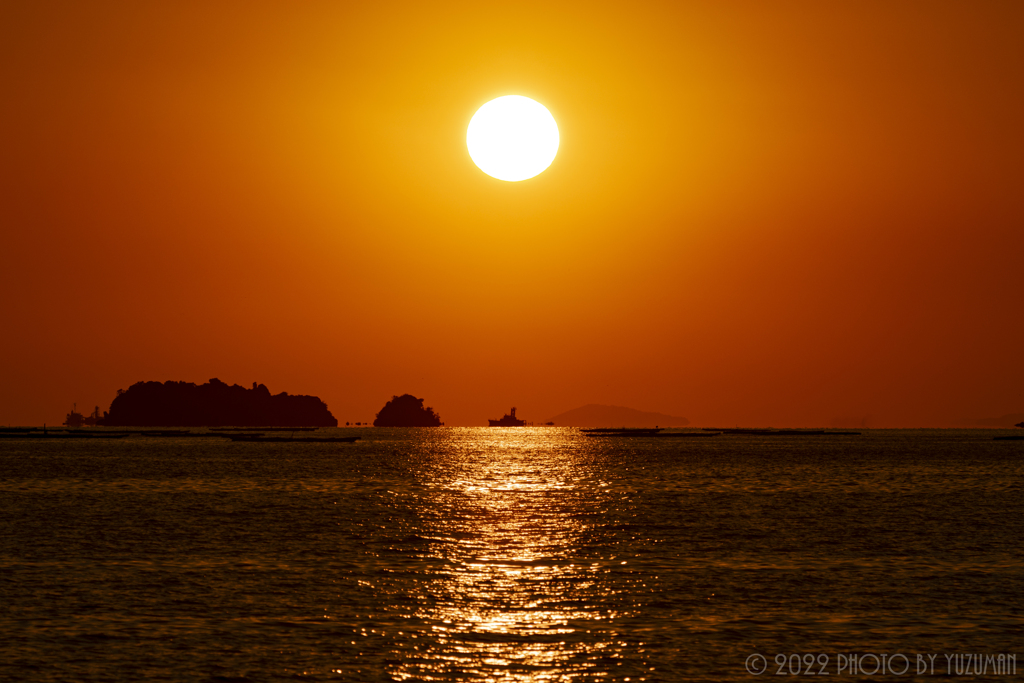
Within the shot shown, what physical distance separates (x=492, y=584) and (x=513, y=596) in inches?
132

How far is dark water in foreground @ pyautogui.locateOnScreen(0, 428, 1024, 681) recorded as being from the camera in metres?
30.8

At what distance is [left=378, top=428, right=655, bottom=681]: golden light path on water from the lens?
29.9 meters

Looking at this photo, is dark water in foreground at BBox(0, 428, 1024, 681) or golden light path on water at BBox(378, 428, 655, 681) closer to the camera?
golden light path on water at BBox(378, 428, 655, 681)

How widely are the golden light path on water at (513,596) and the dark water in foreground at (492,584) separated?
5.9 inches

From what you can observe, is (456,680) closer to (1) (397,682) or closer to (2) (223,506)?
(1) (397,682)

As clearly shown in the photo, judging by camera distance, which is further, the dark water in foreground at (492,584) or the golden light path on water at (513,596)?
the dark water in foreground at (492,584)

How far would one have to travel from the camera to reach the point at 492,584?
43500mm

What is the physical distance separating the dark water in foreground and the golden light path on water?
15 centimetres

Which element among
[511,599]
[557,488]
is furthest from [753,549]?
[557,488]

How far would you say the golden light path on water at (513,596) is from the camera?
2988cm

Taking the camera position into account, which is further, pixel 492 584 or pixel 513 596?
pixel 492 584

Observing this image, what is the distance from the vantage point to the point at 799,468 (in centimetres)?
15488

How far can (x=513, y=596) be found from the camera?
4028 centimetres

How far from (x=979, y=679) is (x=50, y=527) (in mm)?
59049
